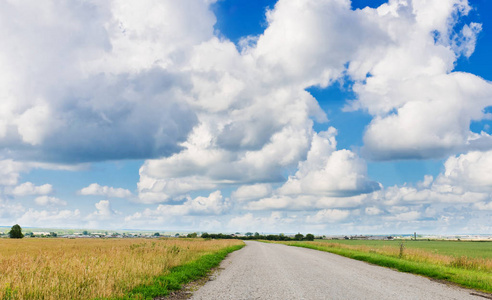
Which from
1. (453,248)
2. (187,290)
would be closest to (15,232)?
(187,290)

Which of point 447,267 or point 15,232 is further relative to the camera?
point 15,232

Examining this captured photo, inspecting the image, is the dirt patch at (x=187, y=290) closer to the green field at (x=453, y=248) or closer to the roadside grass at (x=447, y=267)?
the roadside grass at (x=447, y=267)

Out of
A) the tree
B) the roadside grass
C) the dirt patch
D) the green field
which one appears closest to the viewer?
the dirt patch

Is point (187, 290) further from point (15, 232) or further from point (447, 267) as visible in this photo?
point (15, 232)

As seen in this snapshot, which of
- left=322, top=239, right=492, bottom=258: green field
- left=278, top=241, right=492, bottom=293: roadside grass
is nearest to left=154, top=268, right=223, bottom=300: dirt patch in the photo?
left=278, top=241, right=492, bottom=293: roadside grass

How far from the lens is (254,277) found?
16359 millimetres

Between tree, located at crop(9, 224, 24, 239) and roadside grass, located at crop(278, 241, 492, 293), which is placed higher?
roadside grass, located at crop(278, 241, 492, 293)

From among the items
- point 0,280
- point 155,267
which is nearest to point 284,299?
point 155,267

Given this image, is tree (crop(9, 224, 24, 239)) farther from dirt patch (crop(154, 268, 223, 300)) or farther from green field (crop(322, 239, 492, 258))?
dirt patch (crop(154, 268, 223, 300))

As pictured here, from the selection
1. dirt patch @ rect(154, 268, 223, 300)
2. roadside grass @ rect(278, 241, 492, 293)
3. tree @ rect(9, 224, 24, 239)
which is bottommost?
tree @ rect(9, 224, 24, 239)

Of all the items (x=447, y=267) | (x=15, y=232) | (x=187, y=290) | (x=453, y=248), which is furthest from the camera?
(x=15, y=232)

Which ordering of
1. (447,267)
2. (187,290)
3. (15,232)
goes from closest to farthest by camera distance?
(187,290)
(447,267)
(15,232)

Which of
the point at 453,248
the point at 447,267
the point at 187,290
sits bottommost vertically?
the point at 453,248

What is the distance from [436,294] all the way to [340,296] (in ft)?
13.3
